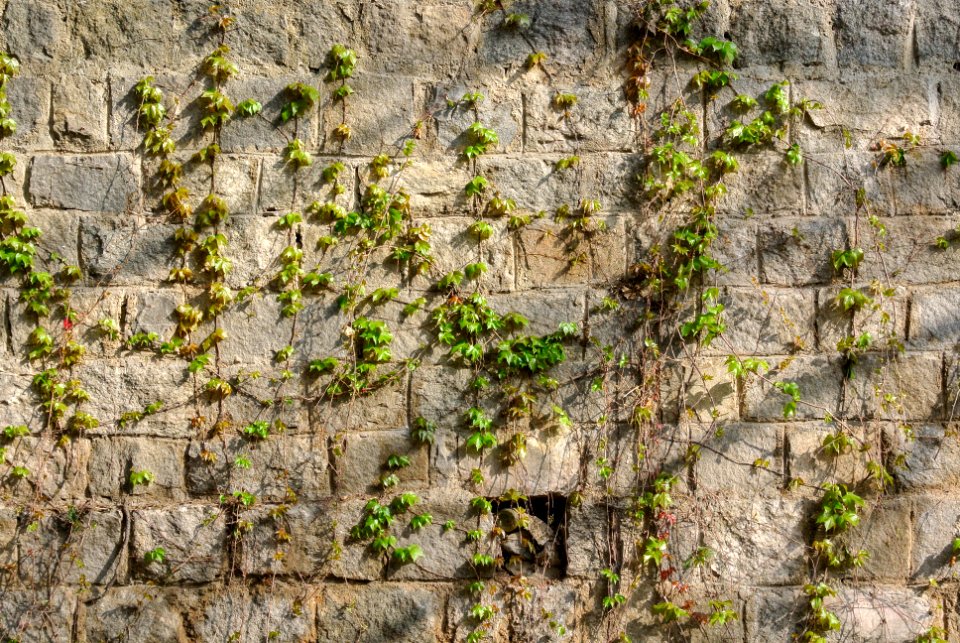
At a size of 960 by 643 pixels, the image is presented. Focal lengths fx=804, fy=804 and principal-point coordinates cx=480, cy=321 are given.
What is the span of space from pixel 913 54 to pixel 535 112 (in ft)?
5.44

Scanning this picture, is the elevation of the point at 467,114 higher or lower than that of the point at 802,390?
higher

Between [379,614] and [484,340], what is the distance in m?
1.16

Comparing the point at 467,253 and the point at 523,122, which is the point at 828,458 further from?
the point at 523,122

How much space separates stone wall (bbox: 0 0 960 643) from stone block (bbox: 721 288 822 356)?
1 cm

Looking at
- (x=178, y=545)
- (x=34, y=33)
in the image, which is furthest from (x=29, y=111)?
(x=178, y=545)

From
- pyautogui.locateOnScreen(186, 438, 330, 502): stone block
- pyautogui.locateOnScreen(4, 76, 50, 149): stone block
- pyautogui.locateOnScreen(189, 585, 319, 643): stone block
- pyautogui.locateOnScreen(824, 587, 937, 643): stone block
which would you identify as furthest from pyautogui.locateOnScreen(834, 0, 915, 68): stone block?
pyautogui.locateOnScreen(4, 76, 50, 149): stone block

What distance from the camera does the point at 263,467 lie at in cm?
322

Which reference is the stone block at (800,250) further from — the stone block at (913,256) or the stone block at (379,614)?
the stone block at (379,614)

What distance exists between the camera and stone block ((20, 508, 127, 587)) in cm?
314

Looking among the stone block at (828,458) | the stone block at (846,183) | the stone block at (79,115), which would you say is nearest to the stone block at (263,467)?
the stone block at (79,115)

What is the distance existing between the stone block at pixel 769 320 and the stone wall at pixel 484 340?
0.03 feet

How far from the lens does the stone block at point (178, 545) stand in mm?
3160

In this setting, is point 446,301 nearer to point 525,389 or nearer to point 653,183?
point 525,389

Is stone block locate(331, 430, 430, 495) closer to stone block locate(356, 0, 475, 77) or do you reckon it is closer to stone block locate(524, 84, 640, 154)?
stone block locate(524, 84, 640, 154)
